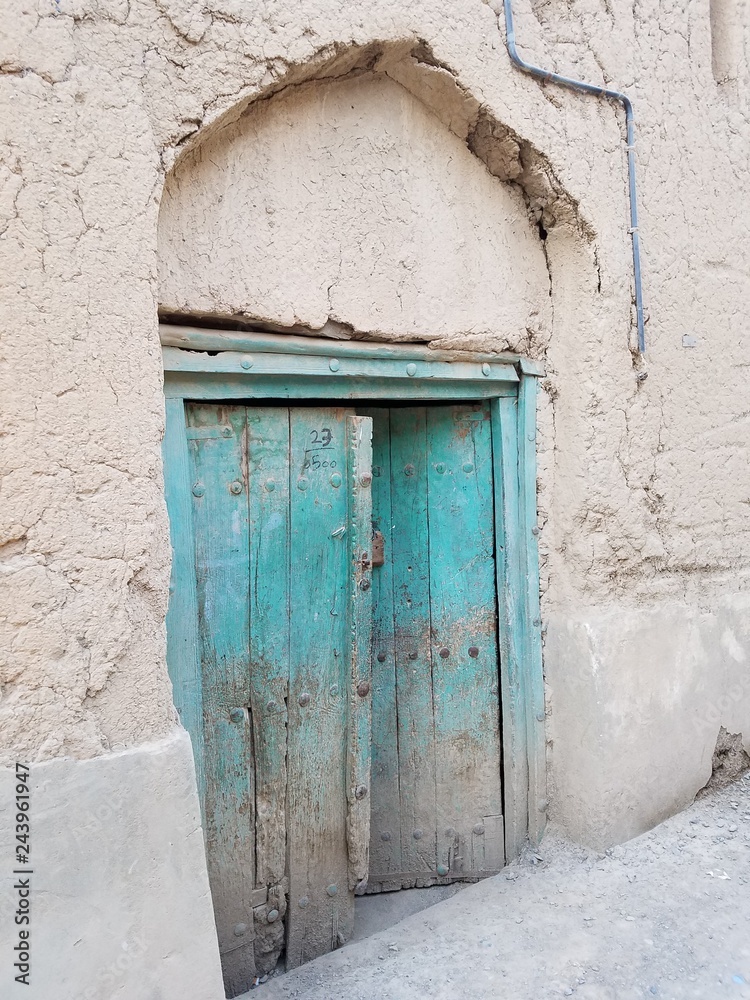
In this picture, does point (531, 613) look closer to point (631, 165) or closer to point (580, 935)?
point (580, 935)

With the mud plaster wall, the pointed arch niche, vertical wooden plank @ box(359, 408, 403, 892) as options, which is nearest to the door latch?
vertical wooden plank @ box(359, 408, 403, 892)

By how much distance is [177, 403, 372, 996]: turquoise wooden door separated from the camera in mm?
2182

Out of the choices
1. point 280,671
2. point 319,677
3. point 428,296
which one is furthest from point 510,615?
point 428,296

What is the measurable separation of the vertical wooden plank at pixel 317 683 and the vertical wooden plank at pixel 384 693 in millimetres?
303

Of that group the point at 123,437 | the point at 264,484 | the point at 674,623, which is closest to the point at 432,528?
the point at 264,484

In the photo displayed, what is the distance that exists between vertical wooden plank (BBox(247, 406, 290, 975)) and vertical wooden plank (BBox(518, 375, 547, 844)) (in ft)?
2.69

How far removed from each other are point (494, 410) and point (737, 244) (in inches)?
45.0

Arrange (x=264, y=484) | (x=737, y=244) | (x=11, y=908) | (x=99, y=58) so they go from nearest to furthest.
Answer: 1. (x=11, y=908)
2. (x=99, y=58)
3. (x=264, y=484)
4. (x=737, y=244)

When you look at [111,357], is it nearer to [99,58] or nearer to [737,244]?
[99,58]

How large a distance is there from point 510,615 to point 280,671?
0.80 metres

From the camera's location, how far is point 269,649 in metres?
2.30

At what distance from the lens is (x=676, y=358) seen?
9.16ft

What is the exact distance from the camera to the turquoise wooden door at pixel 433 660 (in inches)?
107

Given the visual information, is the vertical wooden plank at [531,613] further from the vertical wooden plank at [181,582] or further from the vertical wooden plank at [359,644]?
the vertical wooden plank at [181,582]
